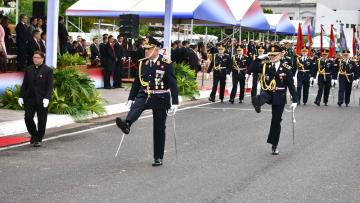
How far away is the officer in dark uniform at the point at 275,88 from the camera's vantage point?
12.5m

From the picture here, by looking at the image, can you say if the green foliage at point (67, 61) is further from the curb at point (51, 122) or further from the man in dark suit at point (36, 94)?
the man in dark suit at point (36, 94)

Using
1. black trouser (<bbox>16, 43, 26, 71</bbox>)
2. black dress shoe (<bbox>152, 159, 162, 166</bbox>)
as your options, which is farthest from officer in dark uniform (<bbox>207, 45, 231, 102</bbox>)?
black dress shoe (<bbox>152, 159, 162, 166</bbox>)

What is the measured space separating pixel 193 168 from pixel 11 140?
13.5 ft

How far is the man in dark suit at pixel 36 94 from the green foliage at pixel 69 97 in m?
3.81

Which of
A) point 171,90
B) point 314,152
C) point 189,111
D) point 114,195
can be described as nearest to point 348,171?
point 314,152

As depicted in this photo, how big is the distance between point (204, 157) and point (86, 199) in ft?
12.4

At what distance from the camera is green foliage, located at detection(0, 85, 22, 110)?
1711cm

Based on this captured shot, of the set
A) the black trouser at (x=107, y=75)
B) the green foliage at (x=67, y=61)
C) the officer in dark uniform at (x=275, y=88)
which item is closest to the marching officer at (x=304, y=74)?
the black trouser at (x=107, y=75)

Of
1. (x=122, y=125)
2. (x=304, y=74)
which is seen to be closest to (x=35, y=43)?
(x=304, y=74)

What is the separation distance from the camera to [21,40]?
2006 centimetres

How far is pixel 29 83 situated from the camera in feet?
41.6

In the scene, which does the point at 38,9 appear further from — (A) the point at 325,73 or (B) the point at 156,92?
(B) the point at 156,92

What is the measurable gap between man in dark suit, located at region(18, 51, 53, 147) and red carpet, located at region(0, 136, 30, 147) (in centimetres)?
43

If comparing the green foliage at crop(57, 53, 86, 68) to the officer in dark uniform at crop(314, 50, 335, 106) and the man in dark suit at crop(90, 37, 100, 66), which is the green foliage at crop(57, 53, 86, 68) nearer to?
the man in dark suit at crop(90, 37, 100, 66)
